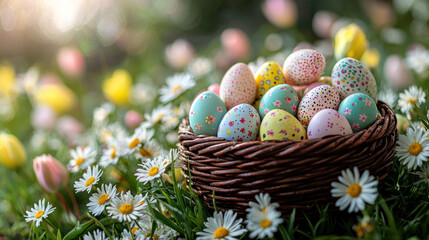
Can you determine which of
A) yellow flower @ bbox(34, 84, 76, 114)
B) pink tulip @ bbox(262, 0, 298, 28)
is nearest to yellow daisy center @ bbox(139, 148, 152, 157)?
yellow flower @ bbox(34, 84, 76, 114)

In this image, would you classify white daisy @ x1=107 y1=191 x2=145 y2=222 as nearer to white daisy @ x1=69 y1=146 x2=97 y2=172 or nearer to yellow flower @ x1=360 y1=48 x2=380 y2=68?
white daisy @ x1=69 y1=146 x2=97 y2=172

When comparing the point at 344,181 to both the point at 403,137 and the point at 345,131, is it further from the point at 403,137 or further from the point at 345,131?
the point at 403,137

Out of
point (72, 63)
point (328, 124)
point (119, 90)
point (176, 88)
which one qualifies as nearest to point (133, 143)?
point (176, 88)

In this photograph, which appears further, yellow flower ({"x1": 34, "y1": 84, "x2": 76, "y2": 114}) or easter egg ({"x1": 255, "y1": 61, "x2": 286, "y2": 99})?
yellow flower ({"x1": 34, "y1": 84, "x2": 76, "y2": 114})

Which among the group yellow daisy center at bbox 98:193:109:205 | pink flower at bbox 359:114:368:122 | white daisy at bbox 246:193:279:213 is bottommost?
white daisy at bbox 246:193:279:213

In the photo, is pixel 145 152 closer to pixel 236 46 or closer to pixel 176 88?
pixel 176 88

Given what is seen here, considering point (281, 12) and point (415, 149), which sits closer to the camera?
point (415, 149)
